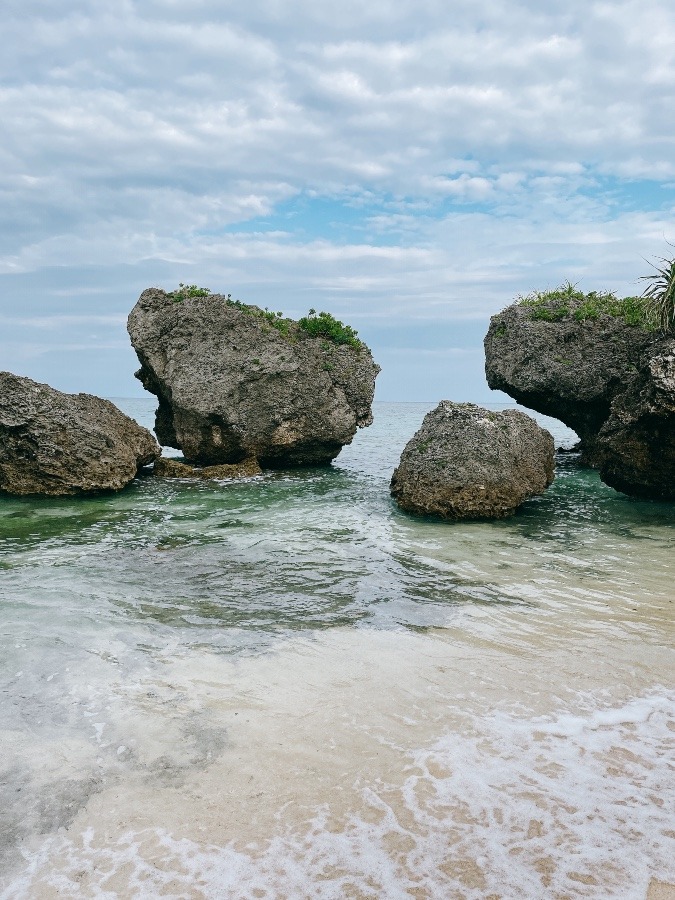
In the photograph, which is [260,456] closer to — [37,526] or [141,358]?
[141,358]

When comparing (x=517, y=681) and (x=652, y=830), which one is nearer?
(x=652, y=830)

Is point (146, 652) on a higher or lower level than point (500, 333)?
lower

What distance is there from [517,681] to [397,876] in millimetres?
2692

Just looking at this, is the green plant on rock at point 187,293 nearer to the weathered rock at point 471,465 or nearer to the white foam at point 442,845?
the weathered rock at point 471,465

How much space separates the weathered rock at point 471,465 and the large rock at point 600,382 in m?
1.88

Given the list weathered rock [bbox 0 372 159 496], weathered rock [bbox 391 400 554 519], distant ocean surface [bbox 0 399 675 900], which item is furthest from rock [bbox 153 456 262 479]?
distant ocean surface [bbox 0 399 675 900]

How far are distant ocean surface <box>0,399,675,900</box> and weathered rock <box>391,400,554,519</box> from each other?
2.80m

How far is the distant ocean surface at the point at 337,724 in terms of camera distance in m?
3.60

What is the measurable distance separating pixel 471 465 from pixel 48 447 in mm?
10497

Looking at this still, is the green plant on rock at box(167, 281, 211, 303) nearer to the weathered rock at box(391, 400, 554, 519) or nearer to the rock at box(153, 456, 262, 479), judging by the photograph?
the rock at box(153, 456, 262, 479)

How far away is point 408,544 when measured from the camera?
11.5 m

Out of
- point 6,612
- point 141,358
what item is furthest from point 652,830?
point 141,358

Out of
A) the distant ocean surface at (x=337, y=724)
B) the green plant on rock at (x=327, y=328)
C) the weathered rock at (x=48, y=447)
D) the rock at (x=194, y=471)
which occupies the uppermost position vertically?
the green plant on rock at (x=327, y=328)

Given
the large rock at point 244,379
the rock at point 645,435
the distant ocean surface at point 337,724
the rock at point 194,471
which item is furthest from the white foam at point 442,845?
the large rock at point 244,379
